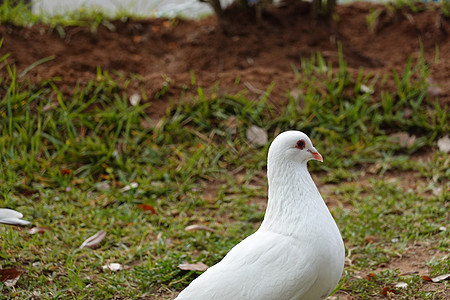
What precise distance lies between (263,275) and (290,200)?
0.35 m

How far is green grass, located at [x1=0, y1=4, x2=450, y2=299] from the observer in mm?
3037

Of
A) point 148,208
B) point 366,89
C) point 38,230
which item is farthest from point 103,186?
point 366,89

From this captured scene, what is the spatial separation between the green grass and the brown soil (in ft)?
0.49

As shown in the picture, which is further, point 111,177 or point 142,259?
point 111,177

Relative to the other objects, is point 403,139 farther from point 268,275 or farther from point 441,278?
point 268,275

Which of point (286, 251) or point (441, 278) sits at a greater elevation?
point (286, 251)

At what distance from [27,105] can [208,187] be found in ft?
5.08

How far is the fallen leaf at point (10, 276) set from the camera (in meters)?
2.82

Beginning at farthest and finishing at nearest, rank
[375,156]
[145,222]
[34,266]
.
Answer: [375,156] → [145,222] → [34,266]

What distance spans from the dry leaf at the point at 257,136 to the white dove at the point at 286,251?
198 cm

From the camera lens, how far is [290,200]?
7.66 feet

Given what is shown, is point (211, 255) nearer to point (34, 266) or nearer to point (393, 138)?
point (34, 266)

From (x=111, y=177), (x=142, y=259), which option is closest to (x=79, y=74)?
(x=111, y=177)

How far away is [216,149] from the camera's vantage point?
4363mm
